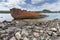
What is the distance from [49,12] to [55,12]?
12 cm

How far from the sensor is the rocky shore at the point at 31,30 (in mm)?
1959

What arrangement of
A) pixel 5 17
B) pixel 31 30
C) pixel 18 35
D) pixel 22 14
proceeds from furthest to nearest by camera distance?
pixel 22 14
pixel 5 17
pixel 31 30
pixel 18 35

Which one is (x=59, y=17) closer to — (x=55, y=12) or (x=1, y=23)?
(x=55, y=12)

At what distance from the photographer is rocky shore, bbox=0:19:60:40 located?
6.43ft

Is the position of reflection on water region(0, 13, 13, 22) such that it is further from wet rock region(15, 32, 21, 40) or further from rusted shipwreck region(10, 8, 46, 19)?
wet rock region(15, 32, 21, 40)

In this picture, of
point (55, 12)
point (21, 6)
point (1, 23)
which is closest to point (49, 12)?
point (55, 12)

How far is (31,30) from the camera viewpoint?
2.20 metres

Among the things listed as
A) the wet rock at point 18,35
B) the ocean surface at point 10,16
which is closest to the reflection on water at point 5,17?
the ocean surface at point 10,16

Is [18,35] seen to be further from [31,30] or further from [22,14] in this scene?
[22,14]

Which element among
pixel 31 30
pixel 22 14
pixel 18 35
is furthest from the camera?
pixel 22 14

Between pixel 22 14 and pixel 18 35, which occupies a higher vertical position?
pixel 22 14

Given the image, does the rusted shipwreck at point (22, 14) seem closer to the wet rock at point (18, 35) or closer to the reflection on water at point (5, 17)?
the reflection on water at point (5, 17)

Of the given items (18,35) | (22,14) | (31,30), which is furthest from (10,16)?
(18,35)

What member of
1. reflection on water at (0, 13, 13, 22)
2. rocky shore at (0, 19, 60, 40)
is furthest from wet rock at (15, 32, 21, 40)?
reflection on water at (0, 13, 13, 22)
